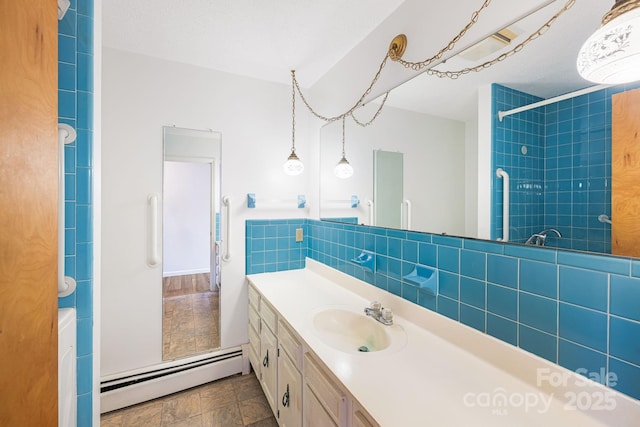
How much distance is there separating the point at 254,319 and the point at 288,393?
700mm

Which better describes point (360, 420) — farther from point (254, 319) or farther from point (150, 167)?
point (150, 167)

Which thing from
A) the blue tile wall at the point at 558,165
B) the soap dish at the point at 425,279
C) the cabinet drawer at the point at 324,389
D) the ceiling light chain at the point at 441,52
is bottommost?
the cabinet drawer at the point at 324,389

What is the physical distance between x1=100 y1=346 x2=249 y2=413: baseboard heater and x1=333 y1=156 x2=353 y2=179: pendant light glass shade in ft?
5.38

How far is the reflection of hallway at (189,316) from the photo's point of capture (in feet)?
6.43

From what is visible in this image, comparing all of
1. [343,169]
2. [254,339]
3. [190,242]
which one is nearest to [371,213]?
[343,169]

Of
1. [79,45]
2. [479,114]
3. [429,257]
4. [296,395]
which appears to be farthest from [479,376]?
[79,45]

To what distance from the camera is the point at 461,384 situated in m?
0.86

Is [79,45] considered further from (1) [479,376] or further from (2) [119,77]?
(1) [479,376]

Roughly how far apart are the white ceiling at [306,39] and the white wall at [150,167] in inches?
6.6

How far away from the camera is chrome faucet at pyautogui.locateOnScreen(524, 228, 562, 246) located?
2.81 ft

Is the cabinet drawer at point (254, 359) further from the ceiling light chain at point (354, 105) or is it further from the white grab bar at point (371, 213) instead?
the ceiling light chain at point (354, 105)

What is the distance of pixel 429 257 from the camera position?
1229 mm

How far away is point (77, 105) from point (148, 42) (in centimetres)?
103

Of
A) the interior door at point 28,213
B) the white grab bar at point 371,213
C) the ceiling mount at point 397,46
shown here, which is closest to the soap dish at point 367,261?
the white grab bar at point 371,213
